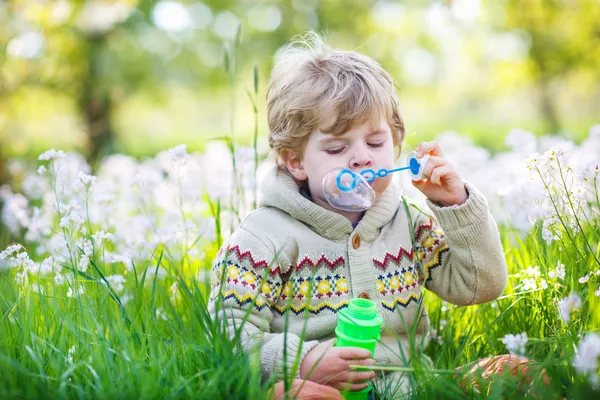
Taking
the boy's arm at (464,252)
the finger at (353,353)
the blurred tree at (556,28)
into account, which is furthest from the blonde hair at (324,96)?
the blurred tree at (556,28)

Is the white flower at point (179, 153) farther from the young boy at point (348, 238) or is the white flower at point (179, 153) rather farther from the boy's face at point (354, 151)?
the boy's face at point (354, 151)

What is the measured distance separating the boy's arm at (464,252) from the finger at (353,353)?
43 centimetres

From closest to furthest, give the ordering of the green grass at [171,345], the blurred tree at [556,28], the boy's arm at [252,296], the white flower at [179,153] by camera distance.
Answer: the green grass at [171,345] < the boy's arm at [252,296] < the white flower at [179,153] < the blurred tree at [556,28]

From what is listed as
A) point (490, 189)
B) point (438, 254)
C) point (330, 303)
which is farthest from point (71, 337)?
point (490, 189)

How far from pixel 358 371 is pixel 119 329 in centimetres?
76

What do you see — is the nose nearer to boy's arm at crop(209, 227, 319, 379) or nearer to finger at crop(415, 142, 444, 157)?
finger at crop(415, 142, 444, 157)

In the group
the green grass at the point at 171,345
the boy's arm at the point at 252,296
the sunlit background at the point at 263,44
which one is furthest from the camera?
the sunlit background at the point at 263,44

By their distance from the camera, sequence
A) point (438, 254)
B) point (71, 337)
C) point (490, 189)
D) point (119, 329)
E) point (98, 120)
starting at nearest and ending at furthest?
point (119, 329), point (71, 337), point (438, 254), point (490, 189), point (98, 120)

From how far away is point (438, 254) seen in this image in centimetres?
249

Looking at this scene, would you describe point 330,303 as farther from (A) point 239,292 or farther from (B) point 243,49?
(B) point 243,49

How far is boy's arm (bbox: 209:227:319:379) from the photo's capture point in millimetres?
2113

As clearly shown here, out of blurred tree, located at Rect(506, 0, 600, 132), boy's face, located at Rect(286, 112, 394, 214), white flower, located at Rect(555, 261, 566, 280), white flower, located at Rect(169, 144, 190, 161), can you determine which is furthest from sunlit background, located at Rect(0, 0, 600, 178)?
white flower, located at Rect(555, 261, 566, 280)

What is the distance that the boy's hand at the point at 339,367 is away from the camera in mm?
1986

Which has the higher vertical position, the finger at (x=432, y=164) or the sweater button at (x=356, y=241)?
the finger at (x=432, y=164)
